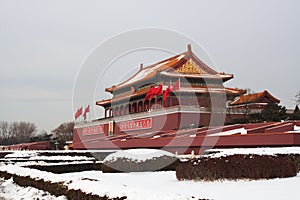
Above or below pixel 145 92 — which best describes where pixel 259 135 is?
below

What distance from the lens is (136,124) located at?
97.9 feet

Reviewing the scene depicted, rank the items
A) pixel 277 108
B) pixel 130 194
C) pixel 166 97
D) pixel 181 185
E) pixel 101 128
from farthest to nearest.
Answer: pixel 101 128, pixel 166 97, pixel 277 108, pixel 181 185, pixel 130 194

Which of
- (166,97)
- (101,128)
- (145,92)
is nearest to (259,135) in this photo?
(166,97)

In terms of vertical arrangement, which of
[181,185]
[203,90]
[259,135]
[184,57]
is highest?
[184,57]

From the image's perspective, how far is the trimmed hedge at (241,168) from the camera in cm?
744

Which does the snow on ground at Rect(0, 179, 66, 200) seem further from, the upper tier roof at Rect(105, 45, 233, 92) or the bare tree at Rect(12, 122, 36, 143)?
the bare tree at Rect(12, 122, 36, 143)

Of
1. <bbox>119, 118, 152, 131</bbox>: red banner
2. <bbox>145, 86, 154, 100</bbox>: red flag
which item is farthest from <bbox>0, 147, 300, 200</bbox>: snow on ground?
<bbox>145, 86, 154, 100</bbox>: red flag

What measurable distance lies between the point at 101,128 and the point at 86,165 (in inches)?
928

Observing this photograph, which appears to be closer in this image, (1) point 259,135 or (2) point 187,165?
(2) point 187,165

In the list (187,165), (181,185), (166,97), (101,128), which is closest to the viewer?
(181,185)

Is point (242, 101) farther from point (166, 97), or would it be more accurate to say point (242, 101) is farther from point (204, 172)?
point (204, 172)

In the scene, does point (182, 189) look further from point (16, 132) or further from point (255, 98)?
point (16, 132)

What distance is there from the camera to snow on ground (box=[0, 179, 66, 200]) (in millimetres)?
6609

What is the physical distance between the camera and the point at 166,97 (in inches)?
1107
